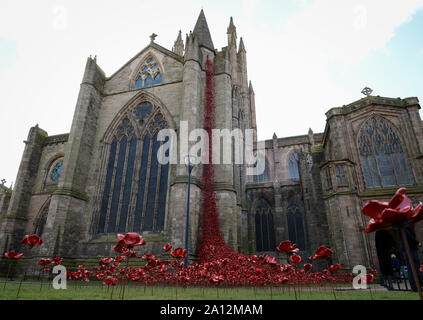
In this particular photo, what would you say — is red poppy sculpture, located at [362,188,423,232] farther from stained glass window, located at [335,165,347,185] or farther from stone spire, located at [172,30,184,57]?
stone spire, located at [172,30,184,57]

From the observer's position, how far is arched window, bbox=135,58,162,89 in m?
20.0

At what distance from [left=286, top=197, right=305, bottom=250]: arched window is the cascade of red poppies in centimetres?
1215

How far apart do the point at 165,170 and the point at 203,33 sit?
36.8 ft

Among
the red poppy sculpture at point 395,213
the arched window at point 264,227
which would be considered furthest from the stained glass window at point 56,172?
the red poppy sculpture at point 395,213

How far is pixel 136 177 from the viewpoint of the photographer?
1723 cm

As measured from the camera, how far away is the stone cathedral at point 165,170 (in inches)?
570

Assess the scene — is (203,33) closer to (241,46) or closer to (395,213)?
(241,46)

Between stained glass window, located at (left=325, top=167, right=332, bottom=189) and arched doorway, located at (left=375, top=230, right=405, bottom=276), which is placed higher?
stained glass window, located at (left=325, top=167, right=332, bottom=189)

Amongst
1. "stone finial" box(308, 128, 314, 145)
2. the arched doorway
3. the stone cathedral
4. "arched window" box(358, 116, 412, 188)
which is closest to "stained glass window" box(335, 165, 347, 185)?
the stone cathedral

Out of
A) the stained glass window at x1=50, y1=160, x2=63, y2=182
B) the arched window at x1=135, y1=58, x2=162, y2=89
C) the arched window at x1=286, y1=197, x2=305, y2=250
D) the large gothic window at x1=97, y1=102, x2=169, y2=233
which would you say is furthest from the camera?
the arched window at x1=286, y1=197, x2=305, y2=250

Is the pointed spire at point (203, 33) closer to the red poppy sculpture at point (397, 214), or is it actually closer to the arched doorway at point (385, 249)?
the arched doorway at point (385, 249)

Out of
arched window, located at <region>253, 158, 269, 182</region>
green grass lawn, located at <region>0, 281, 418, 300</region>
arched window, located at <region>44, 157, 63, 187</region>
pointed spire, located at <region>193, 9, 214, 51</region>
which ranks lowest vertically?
green grass lawn, located at <region>0, 281, 418, 300</region>

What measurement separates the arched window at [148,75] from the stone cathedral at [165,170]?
0.09 meters

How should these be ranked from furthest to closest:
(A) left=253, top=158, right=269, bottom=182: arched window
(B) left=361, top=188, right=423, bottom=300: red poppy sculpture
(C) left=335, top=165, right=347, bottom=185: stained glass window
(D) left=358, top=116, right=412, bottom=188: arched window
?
(A) left=253, top=158, right=269, bottom=182: arched window
(D) left=358, top=116, right=412, bottom=188: arched window
(C) left=335, top=165, right=347, bottom=185: stained glass window
(B) left=361, top=188, right=423, bottom=300: red poppy sculpture
